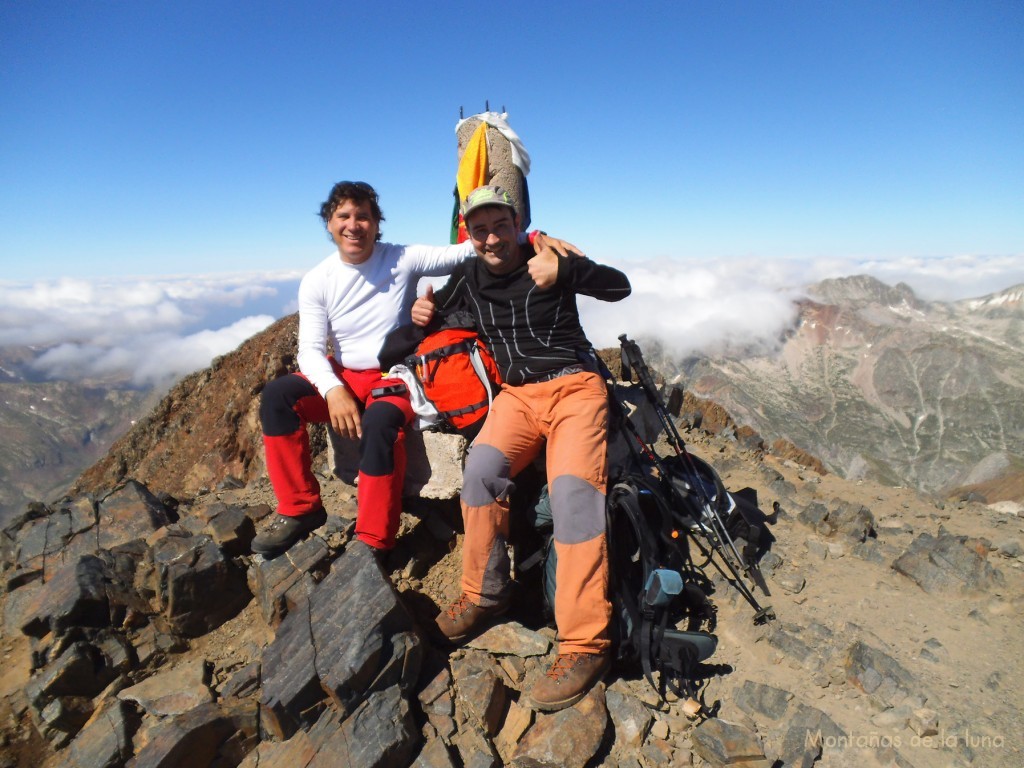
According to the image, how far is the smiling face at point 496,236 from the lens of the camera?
5188 millimetres

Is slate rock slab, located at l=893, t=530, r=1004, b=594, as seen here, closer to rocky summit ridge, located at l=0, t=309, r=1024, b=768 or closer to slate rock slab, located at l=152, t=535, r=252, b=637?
rocky summit ridge, located at l=0, t=309, r=1024, b=768

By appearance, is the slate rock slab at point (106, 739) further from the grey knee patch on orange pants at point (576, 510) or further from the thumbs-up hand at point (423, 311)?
the thumbs-up hand at point (423, 311)

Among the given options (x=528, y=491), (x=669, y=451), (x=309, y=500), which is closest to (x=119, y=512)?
(x=309, y=500)

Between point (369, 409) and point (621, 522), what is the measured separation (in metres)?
2.79

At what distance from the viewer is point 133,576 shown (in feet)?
17.7

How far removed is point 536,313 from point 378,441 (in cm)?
217

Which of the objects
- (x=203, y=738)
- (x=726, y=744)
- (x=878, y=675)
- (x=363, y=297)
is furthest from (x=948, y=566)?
(x=203, y=738)

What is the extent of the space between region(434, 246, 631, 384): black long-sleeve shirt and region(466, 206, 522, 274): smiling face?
0.15 m

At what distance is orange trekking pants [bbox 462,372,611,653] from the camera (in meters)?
4.25

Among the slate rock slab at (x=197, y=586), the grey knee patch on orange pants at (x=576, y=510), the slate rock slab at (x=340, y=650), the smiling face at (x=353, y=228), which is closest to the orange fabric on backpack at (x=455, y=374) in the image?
the smiling face at (x=353, y=228)

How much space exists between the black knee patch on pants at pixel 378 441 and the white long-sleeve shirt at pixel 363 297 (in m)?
1.11

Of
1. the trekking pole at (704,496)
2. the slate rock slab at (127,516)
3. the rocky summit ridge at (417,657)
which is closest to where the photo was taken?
the rocky summit ridge at (417,657)

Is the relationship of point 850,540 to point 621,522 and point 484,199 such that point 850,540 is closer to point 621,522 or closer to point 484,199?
point 621,522

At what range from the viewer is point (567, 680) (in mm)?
4129
